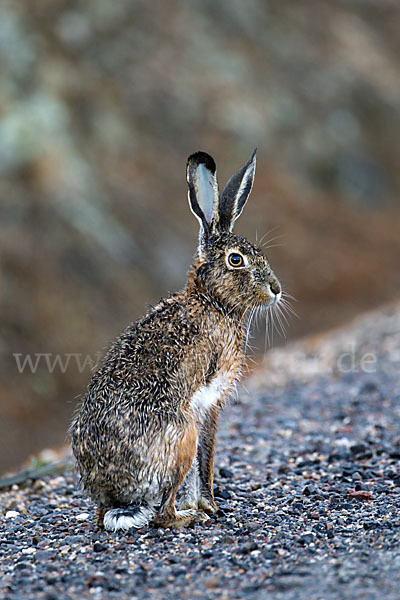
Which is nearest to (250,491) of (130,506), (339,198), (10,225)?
(130,506)

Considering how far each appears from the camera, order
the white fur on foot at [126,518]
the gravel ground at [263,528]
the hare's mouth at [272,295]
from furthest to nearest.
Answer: the hare's mouth at [272,295]
the white fur on foot at [126,518]
the gravel ground at [263,528]

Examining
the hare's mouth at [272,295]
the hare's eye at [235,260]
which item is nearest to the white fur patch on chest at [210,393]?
the hare's mouth at [272,295]

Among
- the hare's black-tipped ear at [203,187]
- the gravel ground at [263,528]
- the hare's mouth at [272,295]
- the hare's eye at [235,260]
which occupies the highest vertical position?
the hare's black-tipped ear at [203,187]

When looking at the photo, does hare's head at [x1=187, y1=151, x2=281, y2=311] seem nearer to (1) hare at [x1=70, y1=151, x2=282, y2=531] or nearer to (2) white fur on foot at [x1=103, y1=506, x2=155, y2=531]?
(1) hare at [x1=70, y1=151, x2=282, y2=531]

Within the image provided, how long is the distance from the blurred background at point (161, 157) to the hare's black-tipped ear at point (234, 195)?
5692 millimetres

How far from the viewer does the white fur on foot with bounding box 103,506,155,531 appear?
6188mm

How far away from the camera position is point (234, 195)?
7270mm

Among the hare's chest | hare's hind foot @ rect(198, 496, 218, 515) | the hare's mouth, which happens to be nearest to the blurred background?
hare's hind foot @ rect(198, 496, 218, 515)

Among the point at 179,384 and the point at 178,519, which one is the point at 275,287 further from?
the point at 178,519

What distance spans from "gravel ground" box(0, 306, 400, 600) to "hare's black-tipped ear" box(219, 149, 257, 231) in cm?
271

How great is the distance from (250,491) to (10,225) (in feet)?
35.4

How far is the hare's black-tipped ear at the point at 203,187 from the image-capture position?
23.1 feet

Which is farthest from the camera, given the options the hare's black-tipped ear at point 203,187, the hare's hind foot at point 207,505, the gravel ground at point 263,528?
the hare's black-tipped ear at point 203,187

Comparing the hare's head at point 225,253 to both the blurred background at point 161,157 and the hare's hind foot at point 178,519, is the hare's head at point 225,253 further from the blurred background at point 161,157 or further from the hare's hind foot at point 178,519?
the blurred background at point 161,157
